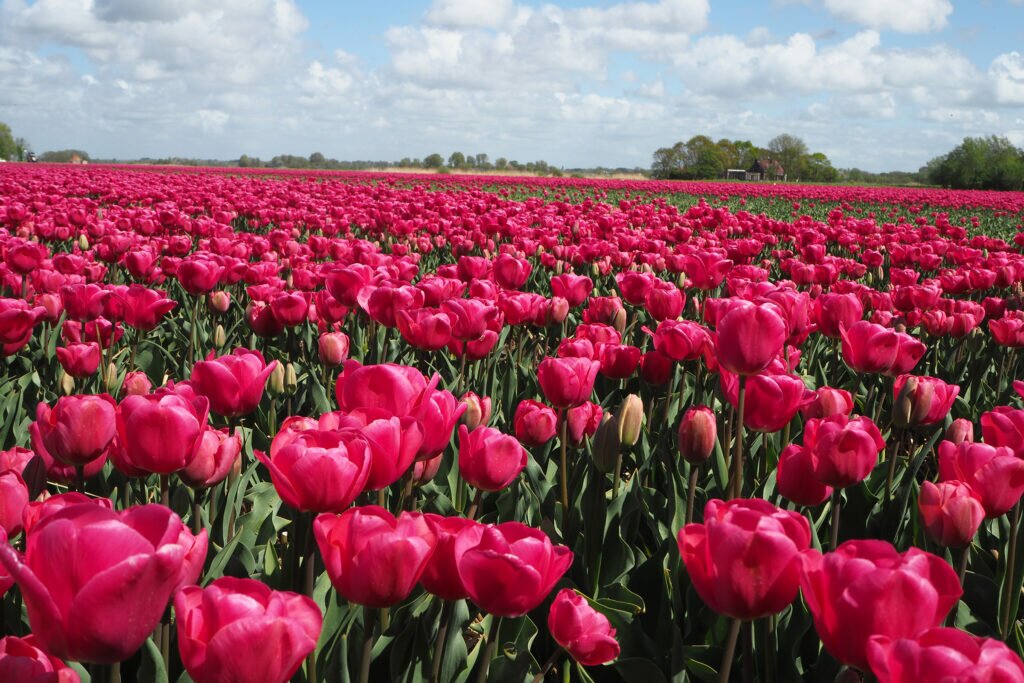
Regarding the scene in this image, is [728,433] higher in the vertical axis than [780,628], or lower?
higher

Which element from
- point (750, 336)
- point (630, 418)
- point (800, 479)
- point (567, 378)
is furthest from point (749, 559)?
point (567, 378)

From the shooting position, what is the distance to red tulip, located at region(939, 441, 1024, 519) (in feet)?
5.39

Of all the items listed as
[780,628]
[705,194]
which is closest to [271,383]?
[780,628]

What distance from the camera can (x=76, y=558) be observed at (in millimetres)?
835

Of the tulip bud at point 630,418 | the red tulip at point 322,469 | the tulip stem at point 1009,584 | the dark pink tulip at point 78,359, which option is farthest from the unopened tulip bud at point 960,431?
the dark pink tulip at point 78,359

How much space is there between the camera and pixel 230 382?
1868 millimetres

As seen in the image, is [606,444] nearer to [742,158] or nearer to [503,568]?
[503,568]

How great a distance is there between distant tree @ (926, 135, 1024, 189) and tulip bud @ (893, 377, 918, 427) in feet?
238

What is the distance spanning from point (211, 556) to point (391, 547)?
1.01 metres

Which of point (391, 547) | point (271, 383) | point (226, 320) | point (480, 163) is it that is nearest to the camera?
point (391, 547)

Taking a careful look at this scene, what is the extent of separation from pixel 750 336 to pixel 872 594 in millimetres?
980

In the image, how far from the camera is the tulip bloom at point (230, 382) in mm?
1859

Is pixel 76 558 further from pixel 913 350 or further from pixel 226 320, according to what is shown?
pixel 226 320

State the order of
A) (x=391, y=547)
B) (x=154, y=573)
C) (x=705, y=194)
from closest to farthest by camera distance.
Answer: (x=154, y=573) → (x=391, y=547) → (x=705, y=194)
